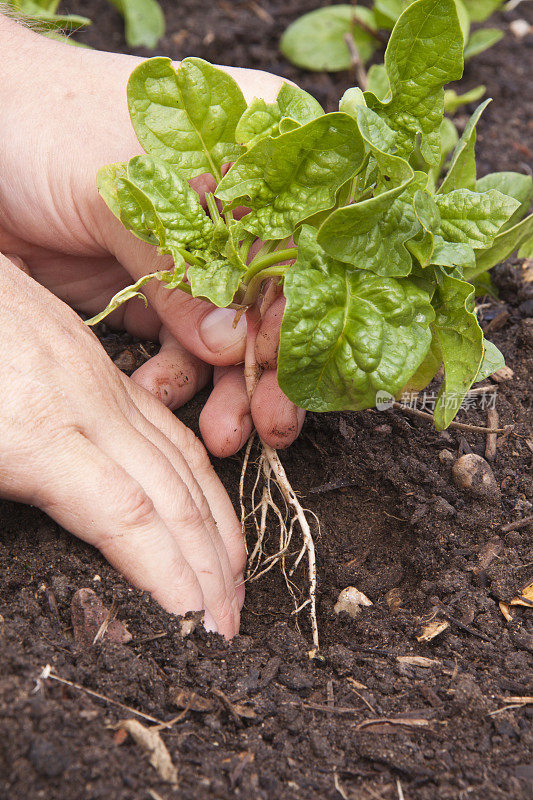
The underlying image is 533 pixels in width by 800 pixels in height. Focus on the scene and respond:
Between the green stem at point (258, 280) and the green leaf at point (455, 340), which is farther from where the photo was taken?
Answer: the green stem at point (258, 280)

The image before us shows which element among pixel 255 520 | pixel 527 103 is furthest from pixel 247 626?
pixel 527 103

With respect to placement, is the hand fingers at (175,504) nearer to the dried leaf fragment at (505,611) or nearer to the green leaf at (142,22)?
the dried leaf fragment at (505,611)

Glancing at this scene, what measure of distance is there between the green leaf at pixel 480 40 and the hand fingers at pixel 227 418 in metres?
2.51

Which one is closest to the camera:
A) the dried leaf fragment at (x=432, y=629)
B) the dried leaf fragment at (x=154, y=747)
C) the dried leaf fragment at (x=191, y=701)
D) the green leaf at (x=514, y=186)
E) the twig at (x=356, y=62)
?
the dried leaf fragment at (x=154, y=747)

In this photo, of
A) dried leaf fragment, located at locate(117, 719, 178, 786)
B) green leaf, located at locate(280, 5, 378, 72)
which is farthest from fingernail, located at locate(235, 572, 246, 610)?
green leaf, located at locate(280, 5, 378, 72)

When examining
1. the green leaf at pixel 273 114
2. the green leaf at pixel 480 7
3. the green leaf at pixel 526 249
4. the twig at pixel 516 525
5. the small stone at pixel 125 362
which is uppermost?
the green leaf at pixel 273 114

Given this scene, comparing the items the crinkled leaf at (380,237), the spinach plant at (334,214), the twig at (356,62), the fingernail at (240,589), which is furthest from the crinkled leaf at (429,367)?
the twig at (356,62)

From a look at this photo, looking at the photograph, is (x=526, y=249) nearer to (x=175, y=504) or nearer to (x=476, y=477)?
(x=476, y=477)

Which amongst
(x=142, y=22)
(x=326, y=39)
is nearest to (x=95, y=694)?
(x=326, y=39)

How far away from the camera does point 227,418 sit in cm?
212

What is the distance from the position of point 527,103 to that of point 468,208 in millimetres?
2700

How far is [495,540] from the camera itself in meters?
2.03

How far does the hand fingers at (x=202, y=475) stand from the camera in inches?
78.4

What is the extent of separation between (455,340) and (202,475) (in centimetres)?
84
